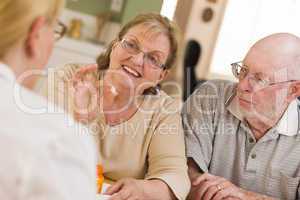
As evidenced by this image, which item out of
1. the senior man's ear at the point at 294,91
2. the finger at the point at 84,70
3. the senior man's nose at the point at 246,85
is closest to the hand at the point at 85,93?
the finger at the point at 84,70

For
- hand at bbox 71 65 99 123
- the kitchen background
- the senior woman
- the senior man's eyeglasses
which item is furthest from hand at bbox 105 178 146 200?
the senior man's eyeglasses

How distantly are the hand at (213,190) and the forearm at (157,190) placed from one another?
0.24ft

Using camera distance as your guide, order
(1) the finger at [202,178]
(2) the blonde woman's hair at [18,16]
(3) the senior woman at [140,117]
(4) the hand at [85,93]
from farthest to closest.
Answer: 1. (1) the finger at [202,178]
2. (3) the senior woman at [140,117]
3. (4) the hand at [85,93]
4. (2) the blonde woman's hair at [18,16]

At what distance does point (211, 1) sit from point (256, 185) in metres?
0.43

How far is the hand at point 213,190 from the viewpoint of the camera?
99cm

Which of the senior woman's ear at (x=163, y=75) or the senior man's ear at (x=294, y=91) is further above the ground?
the senior man's ear at (x=294, y=91)

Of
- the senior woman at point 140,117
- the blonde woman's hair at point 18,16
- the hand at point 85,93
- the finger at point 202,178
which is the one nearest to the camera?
the blonde woman's hair at point 18,16

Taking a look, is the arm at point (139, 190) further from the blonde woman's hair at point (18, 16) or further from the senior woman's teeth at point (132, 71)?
the blonde woman's hair at point (18, 16)

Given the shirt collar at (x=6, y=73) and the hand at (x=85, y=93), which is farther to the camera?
the hand at (x=85, y=93)

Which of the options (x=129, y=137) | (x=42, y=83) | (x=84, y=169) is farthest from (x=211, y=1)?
(x=84, y=169)

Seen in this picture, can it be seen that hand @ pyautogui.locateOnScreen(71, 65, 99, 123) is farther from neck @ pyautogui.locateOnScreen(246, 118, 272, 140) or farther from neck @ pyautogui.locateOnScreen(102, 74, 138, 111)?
neck @ pyautogui.locateOnScreen(246, 118, 272, 140)

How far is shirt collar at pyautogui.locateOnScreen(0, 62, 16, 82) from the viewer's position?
0.49 meters

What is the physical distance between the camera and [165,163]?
0.98 metres

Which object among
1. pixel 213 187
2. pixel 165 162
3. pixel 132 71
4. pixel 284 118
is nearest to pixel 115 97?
pixel 132 71
